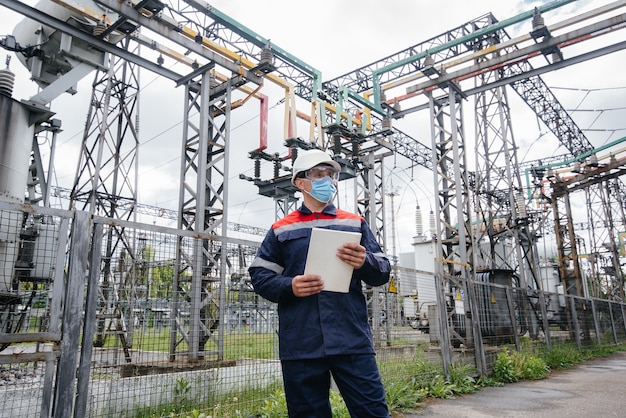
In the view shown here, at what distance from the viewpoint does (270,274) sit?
2.73 meters

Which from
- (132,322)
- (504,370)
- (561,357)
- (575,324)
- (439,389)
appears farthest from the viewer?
(575,324)

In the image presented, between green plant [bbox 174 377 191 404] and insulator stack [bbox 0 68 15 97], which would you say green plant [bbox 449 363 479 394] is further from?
insulator stack [bbox 0 68 15 97]

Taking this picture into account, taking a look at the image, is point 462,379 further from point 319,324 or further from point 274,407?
point 319,324

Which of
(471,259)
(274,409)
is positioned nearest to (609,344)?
(471,259)

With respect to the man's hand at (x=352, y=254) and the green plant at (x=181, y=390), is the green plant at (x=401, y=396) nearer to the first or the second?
the green plant at (x=181, y=390)

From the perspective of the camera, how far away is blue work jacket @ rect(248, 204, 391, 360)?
2.53 metres

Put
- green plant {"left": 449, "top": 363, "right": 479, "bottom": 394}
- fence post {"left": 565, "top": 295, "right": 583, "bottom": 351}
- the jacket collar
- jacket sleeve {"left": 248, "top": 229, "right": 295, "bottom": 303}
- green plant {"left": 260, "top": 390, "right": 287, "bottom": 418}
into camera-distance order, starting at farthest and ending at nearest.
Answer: fence post {"left": 565, "top": 295, "right": 583, "bottom": 351} → green plant {"left": 449, "top": 363, "right": 479, "bottom": 394} → green plant {"left": 260, "top": 390, "right": 287, "bottom": 418} → the jacket collar → jacket sleeve {"left": 248, "top": 229, "right": 295, "bottom": 303}

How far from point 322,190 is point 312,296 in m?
0.69

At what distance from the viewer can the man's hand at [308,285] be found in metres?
2.48

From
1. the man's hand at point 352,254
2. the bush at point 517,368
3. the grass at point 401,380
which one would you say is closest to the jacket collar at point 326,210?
the man's hand at point 352,254

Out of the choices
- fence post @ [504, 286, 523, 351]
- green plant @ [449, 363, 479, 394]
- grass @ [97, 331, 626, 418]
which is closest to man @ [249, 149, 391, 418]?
grass @ [97, 331, 626, 418]

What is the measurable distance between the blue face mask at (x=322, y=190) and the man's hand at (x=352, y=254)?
464 mm

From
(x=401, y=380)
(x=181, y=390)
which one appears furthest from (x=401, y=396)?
(x=181, y=390)

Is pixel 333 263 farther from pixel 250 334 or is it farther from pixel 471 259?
pixel 471 259
